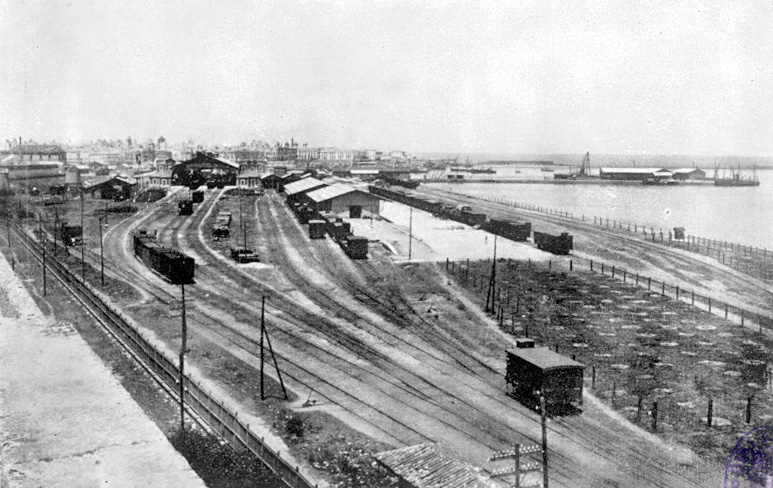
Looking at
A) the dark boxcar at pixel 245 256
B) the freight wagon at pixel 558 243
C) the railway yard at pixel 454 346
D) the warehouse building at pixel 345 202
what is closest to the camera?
the railway yard at pixel 454 346

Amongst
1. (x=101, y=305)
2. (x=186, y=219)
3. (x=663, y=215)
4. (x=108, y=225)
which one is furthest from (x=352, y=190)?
(x=663, y=215)

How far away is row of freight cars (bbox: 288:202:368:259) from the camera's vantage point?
53.5 metres

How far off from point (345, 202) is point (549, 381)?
6238cm

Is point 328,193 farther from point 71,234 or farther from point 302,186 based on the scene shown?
point 71,234

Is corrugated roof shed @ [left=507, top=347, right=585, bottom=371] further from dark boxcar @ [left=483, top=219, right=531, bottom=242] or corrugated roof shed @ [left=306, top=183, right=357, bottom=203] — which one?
corrugated roof shed @ [left=306, top=183, right=357, bottom=203]

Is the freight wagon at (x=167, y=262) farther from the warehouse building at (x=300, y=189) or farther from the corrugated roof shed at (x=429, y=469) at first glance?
the warehouse building at (x=300, y=189)

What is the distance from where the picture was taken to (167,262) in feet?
150

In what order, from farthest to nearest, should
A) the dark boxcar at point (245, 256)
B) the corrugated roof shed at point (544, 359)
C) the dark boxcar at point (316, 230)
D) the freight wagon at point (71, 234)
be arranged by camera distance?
1. the dark boxcar at point (316, 230)
2. the freight wagon at point (71, 234)
3. the dark boxcar at point (245, 256)
4. the corrugated roof shed at point (544, 359)

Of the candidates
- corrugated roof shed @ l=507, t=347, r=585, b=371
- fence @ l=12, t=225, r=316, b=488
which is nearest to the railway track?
corrugated roof shed @ l=507, t=347, r=585, b=371

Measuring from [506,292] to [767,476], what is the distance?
24.4m

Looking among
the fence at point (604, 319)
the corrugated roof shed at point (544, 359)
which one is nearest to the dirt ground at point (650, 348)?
the fence at point (604, 319)

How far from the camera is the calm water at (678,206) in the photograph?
93938 millimetres

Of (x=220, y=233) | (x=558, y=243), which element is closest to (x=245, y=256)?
(x=220, y=233)

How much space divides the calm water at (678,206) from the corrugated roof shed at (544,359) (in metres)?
62.1
